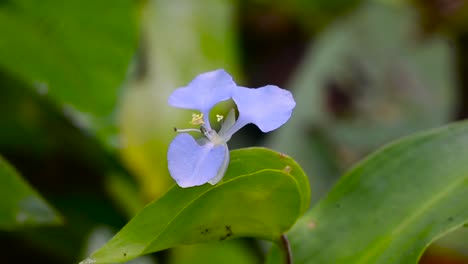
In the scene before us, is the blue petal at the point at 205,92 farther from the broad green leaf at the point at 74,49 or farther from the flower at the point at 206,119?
the broad green leaf at the point at 74,49

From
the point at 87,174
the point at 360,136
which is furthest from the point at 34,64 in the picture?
the point at 360,136

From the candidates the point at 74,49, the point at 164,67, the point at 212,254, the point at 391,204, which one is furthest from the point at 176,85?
the point at 391,204

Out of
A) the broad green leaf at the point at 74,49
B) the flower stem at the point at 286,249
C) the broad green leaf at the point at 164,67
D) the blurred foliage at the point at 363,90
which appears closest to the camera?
the flower stem at the point at 286,249

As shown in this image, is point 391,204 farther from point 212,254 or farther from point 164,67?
point 164,67

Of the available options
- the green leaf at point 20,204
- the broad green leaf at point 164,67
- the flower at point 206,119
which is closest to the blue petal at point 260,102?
the flower at point 206,119

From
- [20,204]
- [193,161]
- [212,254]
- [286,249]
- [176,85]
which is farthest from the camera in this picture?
[176,85]

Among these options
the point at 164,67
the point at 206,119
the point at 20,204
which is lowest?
the point at 206,119

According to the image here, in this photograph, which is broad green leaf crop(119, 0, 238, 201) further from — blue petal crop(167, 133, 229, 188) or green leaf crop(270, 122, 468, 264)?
blue petal crop(167, 133, 229, 188)
